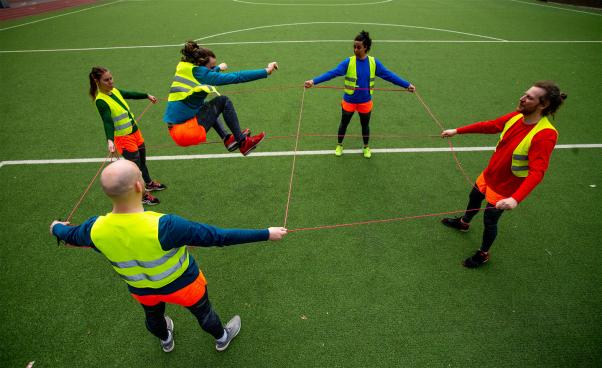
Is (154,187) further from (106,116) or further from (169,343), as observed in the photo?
(169,343)

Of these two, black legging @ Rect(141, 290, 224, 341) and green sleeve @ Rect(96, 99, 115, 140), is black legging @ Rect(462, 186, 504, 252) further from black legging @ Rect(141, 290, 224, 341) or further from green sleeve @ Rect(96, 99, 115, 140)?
green sleeve @ Rect(96, 99, 115, 140)

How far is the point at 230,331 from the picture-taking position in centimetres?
298

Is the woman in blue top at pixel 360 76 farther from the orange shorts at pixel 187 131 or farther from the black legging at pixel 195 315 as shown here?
the black legging at pixel 195 315

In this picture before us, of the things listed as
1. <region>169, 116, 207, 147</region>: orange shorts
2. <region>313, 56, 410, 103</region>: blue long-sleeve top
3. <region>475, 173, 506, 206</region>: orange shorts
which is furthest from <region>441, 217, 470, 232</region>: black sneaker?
<region>169, 116, 207, 147</region>: orange shorts

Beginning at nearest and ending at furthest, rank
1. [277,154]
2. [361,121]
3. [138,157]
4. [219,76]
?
1. [219,76]
2. [138,157]
3. [361,121]
4. [277,154]

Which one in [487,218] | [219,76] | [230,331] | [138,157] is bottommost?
[230,331]

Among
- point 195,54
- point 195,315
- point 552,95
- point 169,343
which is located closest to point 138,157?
point 195,54

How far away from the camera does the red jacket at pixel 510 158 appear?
2.66m

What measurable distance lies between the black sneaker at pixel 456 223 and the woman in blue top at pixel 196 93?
9.34 ft

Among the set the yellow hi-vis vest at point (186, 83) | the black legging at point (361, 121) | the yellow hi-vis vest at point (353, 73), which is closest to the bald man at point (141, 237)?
the yellow hi-vis vest at point (186, 83)

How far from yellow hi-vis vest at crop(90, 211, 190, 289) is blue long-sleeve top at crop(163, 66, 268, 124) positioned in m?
1.95

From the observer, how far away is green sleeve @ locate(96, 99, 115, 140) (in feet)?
12.5

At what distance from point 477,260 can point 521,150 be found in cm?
139

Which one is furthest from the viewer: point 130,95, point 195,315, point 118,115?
point 130,95
